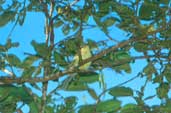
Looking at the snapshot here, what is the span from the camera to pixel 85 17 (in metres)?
2.33

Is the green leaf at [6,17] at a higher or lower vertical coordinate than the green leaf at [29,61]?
higher

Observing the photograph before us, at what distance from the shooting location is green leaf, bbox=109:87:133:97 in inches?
72.2

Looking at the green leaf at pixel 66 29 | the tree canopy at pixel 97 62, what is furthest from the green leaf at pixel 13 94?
the green leaf at pixel 66 29

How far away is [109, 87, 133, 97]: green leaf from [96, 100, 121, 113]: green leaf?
0.07m

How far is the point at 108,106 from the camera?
1747mm

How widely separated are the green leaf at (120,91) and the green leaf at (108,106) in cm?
7

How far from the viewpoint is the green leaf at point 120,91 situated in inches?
72.2

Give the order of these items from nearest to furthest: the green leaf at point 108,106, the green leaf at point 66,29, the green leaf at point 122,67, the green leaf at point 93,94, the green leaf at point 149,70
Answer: the green leaf at point 108,106, the green leaf at point 93,94, the green leaf at point 122,67, the green leaf at point 149,70, the green leaf at point 66,29

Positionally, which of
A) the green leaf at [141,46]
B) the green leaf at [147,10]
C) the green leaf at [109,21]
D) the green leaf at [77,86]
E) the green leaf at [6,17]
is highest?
the green leaf at [147,10]

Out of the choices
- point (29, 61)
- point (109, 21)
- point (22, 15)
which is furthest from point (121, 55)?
point (22, 15)

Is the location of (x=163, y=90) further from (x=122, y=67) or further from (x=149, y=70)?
(x=122, y=67)

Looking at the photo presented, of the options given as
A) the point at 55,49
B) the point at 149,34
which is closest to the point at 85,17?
the point at 55,49

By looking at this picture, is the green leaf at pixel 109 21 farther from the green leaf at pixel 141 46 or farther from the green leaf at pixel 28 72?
the green leaf at pixel 28 72

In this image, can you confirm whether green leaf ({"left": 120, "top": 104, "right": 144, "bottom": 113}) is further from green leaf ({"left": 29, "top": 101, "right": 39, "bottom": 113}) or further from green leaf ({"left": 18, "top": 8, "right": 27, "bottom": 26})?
green leaf ({"left": 18, "top": 8, "right": 27, "bottom": 26})
